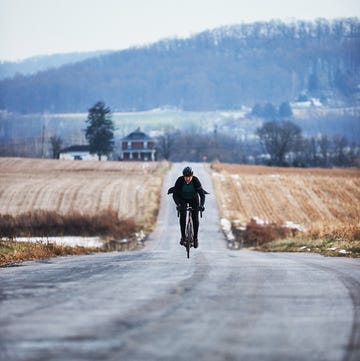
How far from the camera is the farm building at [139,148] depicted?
177 meters

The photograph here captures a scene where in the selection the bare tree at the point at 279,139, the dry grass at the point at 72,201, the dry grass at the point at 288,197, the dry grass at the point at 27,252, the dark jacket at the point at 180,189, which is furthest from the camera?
the bare tree at the point at 279,139

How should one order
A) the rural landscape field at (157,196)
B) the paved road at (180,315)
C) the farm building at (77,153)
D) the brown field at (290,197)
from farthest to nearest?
1. the farm building at (77,153)
2. the brown field at (290,197)
3. the rural landscape field at (157,196)
4. the paved road at (180,315)

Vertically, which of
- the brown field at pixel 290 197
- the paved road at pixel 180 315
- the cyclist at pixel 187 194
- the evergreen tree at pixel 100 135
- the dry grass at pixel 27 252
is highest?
the evergreen tree at pixel 100 135

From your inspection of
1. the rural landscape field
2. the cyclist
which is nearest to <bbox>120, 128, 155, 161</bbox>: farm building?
the rural landscape field

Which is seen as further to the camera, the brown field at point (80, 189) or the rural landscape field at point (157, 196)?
the brown field at point (80, 189)

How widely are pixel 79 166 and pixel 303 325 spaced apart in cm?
10556

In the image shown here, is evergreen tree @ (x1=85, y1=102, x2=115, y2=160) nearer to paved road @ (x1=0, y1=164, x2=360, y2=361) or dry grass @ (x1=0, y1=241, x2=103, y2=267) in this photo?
dry grass @ (x1=0, y1=241, x2=103, y2=267)

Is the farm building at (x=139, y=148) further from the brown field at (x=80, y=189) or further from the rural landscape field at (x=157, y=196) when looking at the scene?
the rural landscape field at (x=157, y=196)

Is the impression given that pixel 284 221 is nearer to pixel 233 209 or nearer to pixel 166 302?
pixel 233 209

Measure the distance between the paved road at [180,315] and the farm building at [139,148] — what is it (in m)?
164

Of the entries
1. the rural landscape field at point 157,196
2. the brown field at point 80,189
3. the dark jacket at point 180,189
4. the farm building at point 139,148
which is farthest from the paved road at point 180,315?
the farm building at point 139,148

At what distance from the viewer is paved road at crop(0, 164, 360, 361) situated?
606 centimetres

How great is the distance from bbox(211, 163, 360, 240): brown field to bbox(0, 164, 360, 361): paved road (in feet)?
134

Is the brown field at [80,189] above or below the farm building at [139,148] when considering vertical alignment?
below
